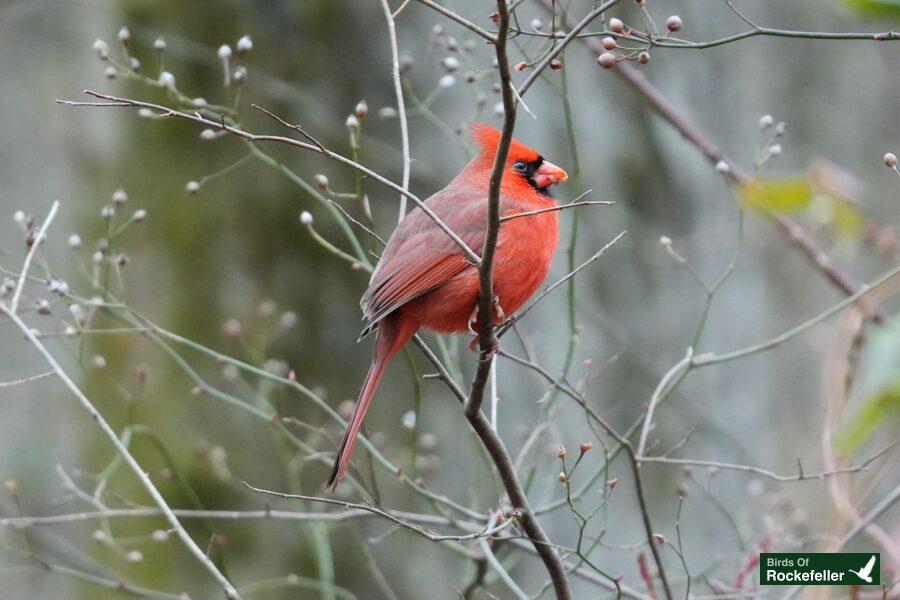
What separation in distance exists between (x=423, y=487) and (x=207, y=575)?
5.84 feet

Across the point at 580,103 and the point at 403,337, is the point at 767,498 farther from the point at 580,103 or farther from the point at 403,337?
the point at 580,103

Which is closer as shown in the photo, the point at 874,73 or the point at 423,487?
the point at 423,487

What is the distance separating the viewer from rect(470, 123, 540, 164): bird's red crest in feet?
11.2

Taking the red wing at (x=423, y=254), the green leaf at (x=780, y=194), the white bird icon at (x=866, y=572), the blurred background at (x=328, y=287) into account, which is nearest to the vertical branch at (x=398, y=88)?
the red wing at (x=423, y=254)

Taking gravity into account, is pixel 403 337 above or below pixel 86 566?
above

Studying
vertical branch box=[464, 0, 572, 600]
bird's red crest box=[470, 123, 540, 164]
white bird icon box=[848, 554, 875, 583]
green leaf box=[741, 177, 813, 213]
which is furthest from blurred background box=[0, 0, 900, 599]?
green leaf box=[741, 177, 813, 213]

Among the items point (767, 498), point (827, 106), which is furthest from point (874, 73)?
point (767, 498)

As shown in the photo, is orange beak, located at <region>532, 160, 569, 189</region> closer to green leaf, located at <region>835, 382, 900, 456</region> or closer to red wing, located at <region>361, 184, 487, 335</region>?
red wing, located at <region>361, 184, 487, 335</region>

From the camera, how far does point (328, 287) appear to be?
508 cm

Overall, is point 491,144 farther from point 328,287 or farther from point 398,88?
point 328,287

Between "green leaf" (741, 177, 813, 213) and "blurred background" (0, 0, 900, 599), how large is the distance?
3589 millimetres

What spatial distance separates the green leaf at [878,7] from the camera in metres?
0.64

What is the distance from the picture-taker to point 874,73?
19.6 ft

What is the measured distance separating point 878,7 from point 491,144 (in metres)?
2.83
